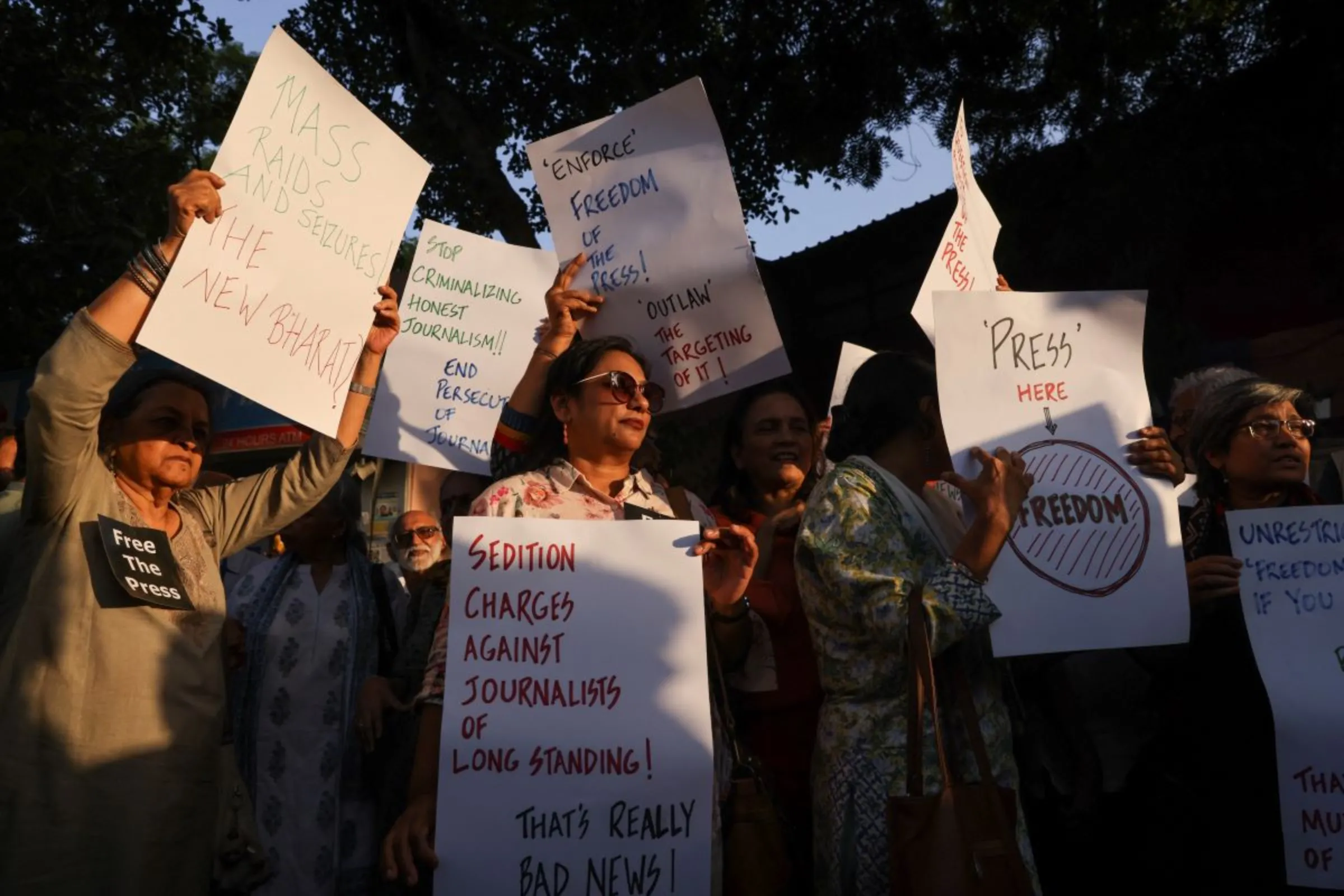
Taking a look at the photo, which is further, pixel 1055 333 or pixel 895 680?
pixel 1055 333

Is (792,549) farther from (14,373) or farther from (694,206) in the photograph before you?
(14,373)

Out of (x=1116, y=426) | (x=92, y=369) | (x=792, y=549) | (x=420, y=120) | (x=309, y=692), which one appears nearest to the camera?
(x=92, y=369)

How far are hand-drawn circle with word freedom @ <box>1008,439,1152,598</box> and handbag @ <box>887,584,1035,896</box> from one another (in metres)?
0.49

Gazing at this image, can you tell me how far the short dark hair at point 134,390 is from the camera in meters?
3.15

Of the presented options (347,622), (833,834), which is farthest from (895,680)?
(347,622)

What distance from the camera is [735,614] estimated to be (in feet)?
9.78

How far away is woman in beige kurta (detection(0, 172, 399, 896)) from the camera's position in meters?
2.74

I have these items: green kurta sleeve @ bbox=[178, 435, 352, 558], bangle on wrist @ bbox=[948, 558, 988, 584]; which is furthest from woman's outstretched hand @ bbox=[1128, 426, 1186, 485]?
green kurta sleeve @ bbox=[178, 435, 352, 558]

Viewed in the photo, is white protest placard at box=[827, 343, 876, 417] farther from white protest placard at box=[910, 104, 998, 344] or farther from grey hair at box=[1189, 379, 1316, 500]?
grey hair at box=[1189, 379, 1316, 500]

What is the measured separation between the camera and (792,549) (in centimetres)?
347

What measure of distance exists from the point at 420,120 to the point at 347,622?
22.7 ft

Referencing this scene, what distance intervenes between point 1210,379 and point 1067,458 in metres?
1.37

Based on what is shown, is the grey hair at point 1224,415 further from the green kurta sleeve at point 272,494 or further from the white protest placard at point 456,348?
the green kurta sleeve at point 272,494

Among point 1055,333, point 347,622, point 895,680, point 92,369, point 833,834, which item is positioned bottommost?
point 833,834
